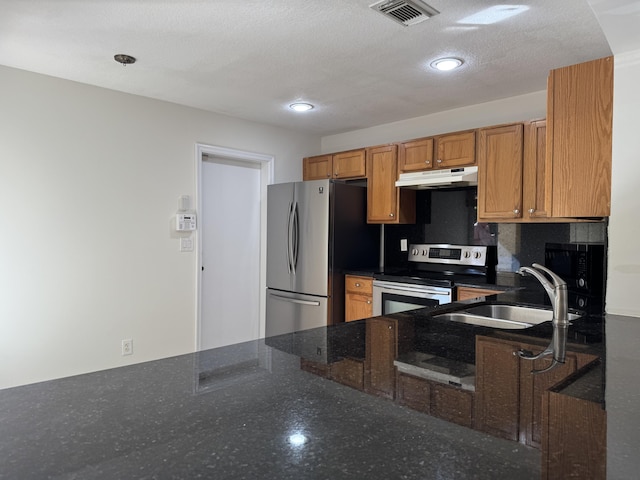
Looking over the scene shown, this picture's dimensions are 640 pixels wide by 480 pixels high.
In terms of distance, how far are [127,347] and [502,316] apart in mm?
2681

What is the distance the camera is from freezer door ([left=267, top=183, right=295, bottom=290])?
4.10 metres

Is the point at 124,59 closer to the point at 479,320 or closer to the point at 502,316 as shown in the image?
the point at 479,320

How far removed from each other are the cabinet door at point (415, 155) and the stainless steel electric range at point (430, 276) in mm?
736

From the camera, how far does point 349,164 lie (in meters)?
4.21

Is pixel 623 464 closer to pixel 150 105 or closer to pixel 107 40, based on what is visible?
pixel 107 40

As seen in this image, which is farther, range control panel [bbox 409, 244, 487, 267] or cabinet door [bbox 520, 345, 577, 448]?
range control panel [bbox 409, 244, 487, 267]

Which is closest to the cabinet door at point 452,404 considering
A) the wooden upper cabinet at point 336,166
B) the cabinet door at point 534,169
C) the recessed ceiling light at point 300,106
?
the cabinet door at point 534,169

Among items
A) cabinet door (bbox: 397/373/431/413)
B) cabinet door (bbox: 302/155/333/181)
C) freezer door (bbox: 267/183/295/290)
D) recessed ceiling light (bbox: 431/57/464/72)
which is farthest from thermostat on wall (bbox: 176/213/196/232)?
cabinet door (bbox: 397/373/431/413)

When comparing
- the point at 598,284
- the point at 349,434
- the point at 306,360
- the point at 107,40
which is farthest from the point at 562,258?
the point at 107,40

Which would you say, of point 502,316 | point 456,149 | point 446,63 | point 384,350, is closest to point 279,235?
point 456,149

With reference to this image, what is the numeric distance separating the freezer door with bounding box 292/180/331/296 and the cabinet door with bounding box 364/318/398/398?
2.16 meters

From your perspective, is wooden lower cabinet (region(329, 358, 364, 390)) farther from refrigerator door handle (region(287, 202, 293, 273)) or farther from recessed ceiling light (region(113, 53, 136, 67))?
refrigerator door handle (region(287, 202, 293, 273))

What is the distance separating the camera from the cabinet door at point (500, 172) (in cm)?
312

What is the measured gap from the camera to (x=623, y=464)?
629 millimetres
